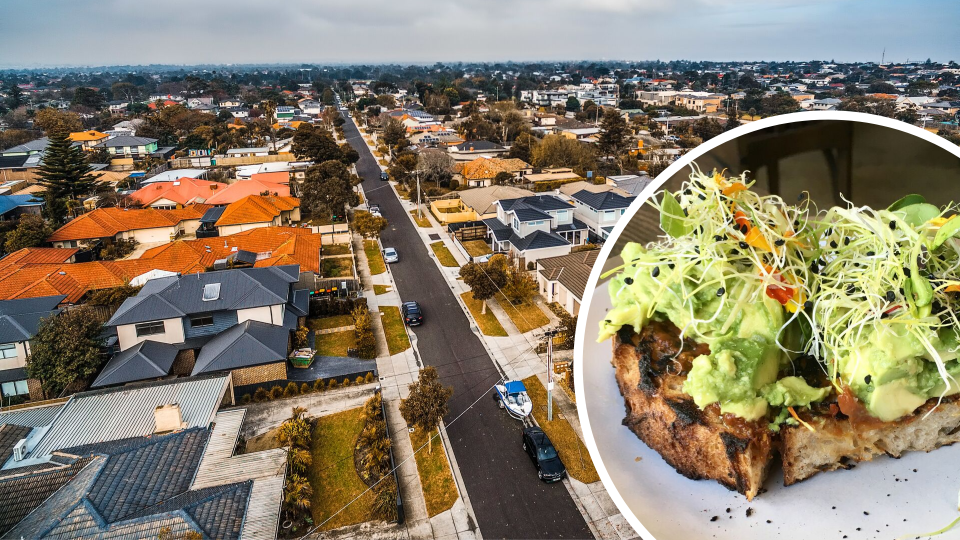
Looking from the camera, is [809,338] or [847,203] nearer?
[809,338]

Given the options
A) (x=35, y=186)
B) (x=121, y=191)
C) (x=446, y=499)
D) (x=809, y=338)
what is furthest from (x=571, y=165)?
(x=809, y=338)

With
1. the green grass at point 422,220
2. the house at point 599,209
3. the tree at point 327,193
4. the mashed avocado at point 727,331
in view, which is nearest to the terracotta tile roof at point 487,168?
the green grass at point 422,220

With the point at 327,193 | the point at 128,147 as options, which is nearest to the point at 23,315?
the point at 327,193

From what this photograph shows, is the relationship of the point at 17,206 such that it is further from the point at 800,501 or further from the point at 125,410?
the point at 800,501

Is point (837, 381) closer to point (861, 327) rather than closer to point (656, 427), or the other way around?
point (861, 327)

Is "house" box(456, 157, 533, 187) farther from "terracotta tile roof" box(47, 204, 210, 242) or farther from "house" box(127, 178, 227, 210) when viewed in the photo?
"terracotta tile roof" box(47, 204, 210, 242)

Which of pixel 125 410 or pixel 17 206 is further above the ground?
pixel 17 206

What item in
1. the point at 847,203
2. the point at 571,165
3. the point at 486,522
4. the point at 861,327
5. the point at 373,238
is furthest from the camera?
the point at 571,165

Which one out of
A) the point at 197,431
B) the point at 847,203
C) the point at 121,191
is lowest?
the point at 197,431
